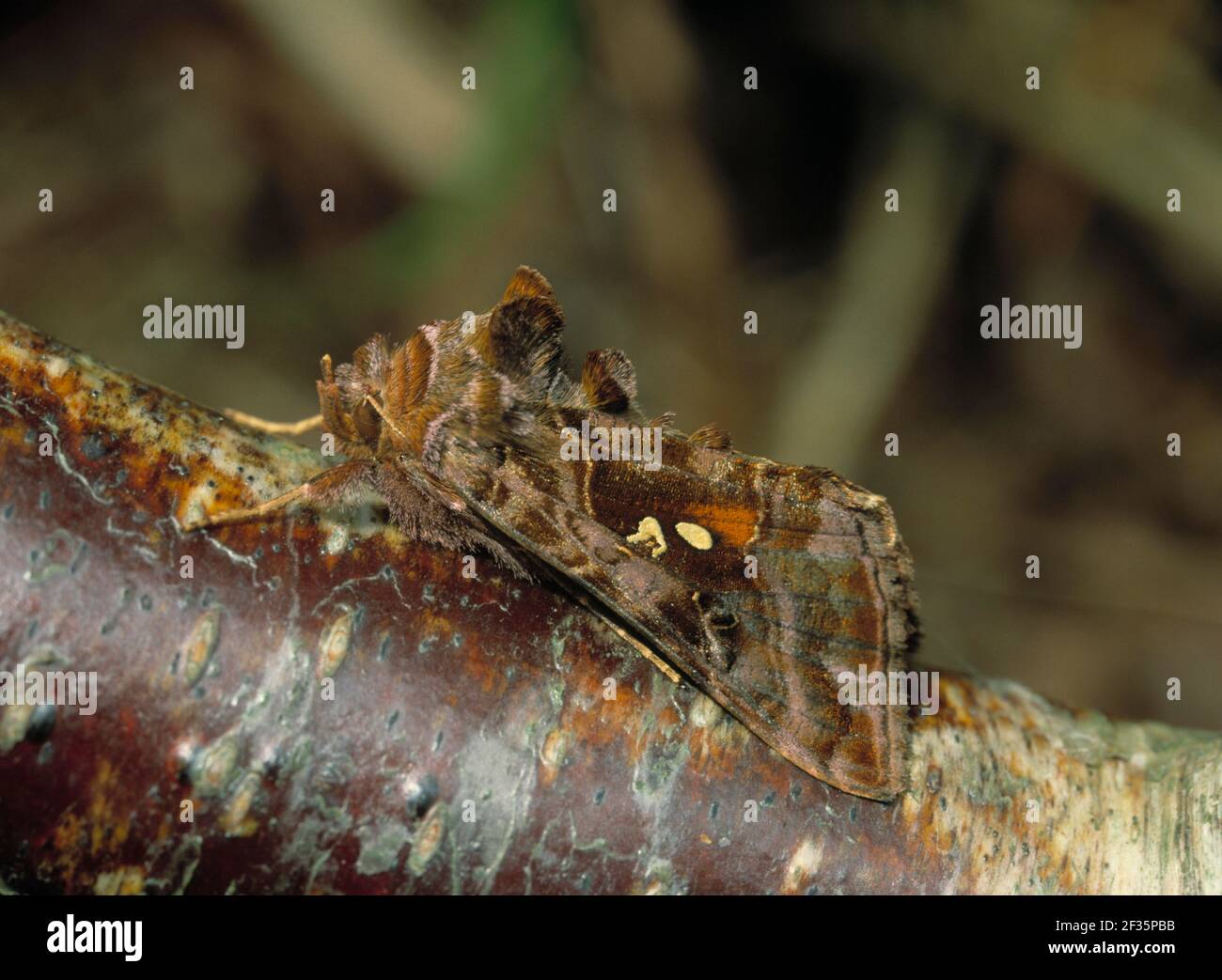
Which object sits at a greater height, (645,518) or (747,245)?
(747,245)

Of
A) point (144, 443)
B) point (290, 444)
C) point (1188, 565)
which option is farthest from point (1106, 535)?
point (144, 443)

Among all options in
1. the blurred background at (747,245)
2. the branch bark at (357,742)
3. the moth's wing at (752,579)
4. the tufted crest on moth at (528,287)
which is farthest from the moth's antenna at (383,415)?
the blurred background at (747,245)

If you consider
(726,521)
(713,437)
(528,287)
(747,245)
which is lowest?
(726,521)

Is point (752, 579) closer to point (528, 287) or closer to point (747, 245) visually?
point (528, 287)

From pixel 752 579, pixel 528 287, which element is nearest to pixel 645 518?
pixel 752 579

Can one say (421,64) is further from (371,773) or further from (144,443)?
(371,773)

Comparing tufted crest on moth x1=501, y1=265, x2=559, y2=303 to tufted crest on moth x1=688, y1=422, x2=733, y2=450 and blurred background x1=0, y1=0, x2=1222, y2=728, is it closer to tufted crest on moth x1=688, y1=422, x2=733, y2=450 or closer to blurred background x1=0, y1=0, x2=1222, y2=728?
tufted crest on moth x1=688, y1=422, x2=733, y2=450
